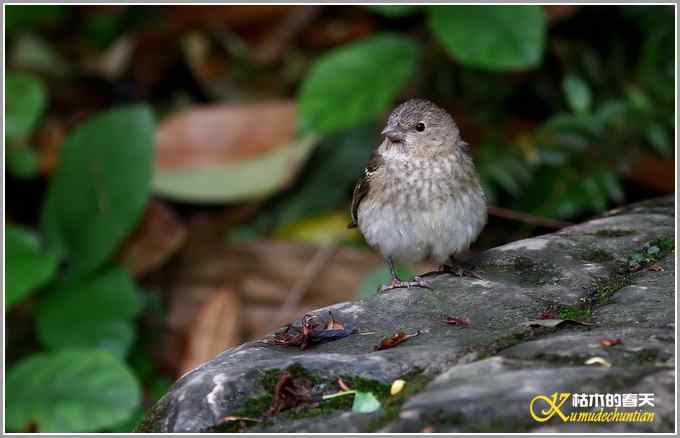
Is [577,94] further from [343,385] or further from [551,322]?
[343,385]

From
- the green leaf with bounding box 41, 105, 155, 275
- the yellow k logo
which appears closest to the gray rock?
the yellow k logo

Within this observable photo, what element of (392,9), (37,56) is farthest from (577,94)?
(37,56)

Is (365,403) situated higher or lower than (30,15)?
lower

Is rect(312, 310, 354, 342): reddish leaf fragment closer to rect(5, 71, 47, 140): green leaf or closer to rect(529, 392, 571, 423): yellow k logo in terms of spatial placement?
rect(529, 392, 571, 423): yellow k logo

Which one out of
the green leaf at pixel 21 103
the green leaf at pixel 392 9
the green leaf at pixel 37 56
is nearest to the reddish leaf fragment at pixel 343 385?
the green leaf at pixel 392 9

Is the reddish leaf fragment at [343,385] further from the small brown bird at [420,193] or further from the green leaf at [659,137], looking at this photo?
the green leaf at [659,137]

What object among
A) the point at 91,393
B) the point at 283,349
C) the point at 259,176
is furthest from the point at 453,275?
the point at 259,176
